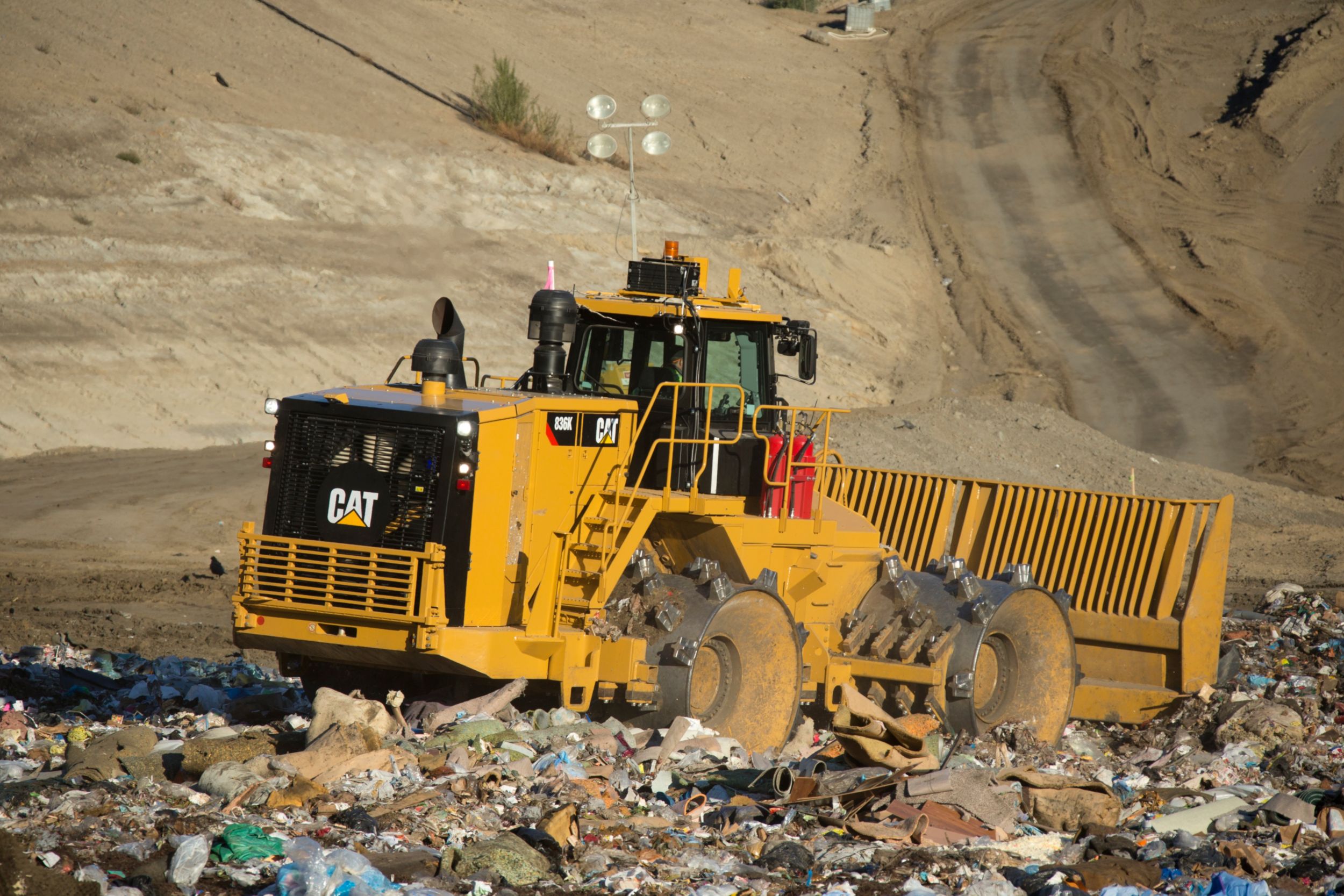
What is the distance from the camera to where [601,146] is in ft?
44.2

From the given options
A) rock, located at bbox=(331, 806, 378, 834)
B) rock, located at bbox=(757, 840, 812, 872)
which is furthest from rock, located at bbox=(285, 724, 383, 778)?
rock, located at bbox=(757, 840, 812, 872)

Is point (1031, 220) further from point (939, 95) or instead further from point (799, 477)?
point (799, 477)

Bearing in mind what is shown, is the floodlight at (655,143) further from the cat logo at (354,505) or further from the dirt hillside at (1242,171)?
the dirt hillside at (1242,171)

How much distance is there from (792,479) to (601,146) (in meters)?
4.74

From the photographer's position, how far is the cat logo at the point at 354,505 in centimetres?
829

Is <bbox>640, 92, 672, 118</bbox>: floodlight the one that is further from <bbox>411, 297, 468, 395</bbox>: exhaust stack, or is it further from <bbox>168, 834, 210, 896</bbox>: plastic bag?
<bbox>168, 834, 210, 896</bbox>: plastic bag

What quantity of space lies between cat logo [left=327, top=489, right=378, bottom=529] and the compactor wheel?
7.34 feet

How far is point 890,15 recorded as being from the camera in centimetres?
4928

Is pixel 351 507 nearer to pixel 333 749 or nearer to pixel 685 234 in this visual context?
pixel 333 749

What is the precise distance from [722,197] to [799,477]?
26117mm

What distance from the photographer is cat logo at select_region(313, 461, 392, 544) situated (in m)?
8.29

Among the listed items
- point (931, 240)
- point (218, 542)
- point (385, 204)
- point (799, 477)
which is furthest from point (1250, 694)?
point (931, 240)

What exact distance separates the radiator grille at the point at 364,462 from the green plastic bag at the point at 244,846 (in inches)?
73.2

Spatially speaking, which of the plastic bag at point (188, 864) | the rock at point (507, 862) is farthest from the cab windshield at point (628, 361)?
the plastic bag at point (188, 864)
